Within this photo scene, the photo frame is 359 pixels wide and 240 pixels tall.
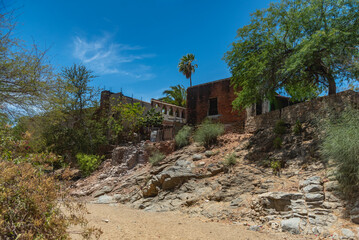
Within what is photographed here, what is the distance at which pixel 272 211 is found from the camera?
6.16 meters

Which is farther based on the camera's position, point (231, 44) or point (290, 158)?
point (231, 44)

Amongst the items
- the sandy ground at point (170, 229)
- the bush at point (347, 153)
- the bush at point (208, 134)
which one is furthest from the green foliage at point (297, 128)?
the sandy ground at point (170, 229)

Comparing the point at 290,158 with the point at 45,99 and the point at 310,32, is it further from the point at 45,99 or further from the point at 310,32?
the point at 45,99

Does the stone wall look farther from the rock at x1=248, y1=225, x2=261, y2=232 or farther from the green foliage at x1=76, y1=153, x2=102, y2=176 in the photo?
the green foliage at x1=76, y1=153, x2=102, y2=176

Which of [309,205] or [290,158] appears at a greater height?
[290,158]

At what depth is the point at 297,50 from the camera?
387 inches

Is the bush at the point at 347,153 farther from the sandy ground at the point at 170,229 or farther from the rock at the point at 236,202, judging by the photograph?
the rock at the point at 236,202

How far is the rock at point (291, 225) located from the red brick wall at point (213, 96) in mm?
8491

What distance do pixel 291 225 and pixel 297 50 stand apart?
725cm

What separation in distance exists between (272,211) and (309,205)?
89 cm

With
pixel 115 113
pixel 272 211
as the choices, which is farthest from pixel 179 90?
pixel 272 211

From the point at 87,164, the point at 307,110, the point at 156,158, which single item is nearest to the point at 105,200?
the point at 156,158

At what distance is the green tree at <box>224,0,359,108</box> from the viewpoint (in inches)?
356

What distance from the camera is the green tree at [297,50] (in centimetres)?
904
